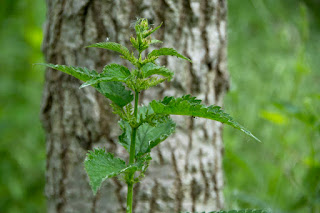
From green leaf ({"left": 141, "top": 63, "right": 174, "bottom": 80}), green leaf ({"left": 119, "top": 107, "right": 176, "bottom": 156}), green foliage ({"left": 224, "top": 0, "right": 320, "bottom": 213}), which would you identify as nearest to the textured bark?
green foliage ({"left": 224, "top": 0, "right": 320, "bottom": 213})

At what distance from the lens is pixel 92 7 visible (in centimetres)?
107

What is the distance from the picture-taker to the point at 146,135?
73 cm

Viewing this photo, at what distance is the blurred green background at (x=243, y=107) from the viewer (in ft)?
5.61

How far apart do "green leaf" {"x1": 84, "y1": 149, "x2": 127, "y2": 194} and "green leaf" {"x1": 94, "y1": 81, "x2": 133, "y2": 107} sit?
85mm

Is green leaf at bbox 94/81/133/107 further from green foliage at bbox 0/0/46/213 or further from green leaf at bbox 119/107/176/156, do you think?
green foliage at bbox 0/0/46/213

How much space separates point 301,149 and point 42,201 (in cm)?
144

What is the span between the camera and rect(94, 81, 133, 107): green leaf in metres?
0.65

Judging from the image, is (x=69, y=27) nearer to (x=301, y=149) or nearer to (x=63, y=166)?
(x=63, y=166)

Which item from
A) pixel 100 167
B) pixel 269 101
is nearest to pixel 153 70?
pixel 100 167

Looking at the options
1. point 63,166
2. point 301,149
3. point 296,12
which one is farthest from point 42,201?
point 296,12

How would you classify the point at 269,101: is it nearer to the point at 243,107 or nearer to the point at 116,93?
the point at 243,107

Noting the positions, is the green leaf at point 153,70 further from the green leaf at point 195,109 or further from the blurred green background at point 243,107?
the blurred green background at point 243,107

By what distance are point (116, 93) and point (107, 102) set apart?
1.47 ft

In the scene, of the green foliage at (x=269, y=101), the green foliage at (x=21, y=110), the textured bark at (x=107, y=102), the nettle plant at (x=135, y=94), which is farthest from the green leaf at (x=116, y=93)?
the green foliage at (x=21, y=110)
